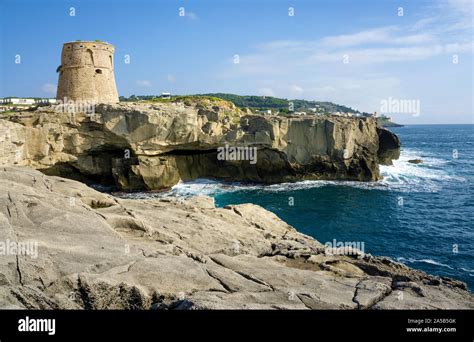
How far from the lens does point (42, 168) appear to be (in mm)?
45688

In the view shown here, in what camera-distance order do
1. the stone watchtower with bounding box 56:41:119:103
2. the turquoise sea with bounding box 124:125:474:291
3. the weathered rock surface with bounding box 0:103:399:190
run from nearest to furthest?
the turquoise sea with bounding box 124:125:474:291, the weathered rock surface with bounding box 0:103:399:190, the stone watchtower with bounding box 56:41:119:103

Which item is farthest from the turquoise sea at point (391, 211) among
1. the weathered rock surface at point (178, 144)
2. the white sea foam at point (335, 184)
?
the weathered rock surface at point (178, 144)

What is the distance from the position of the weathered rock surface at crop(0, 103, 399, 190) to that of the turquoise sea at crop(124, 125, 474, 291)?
3218mm

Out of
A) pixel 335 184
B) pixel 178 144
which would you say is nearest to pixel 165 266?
pixel 178 144

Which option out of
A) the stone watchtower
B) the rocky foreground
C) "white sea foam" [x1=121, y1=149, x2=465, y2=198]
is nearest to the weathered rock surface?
"white sea foam" [x1=121, y1=149, x2=465, y2=198]

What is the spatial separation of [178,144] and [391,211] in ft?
92.7

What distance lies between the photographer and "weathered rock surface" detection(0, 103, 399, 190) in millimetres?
45781

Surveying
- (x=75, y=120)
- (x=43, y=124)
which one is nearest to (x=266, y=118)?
(x=75, y=120)

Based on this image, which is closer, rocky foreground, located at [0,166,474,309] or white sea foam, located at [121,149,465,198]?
rocky foreground, located at [0,166,474,309]

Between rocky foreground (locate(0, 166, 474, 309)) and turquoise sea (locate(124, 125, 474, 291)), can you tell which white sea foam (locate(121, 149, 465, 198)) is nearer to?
turquoise sea (locate(124, 125, 474, 291))

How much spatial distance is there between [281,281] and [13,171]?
14.9 meters

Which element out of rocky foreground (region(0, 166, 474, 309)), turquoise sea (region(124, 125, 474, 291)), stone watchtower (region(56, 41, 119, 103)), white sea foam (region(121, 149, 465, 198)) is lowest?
turquoise sea (region(124, 125, 474, 291))

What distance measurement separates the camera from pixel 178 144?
170ft
